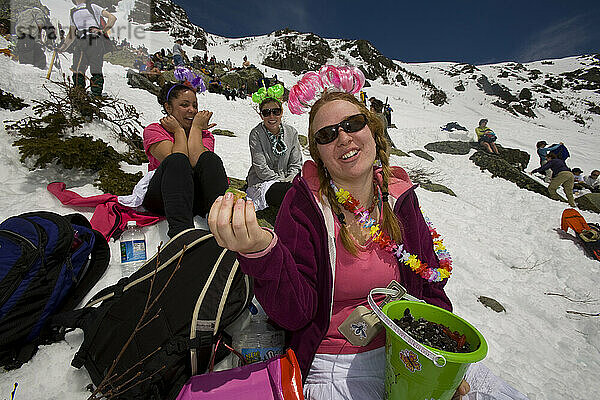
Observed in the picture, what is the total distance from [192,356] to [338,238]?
1078mm

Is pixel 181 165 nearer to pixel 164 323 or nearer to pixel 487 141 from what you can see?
pixel 164 323

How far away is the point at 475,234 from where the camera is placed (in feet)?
17.5

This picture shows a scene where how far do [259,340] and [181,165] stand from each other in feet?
5.67

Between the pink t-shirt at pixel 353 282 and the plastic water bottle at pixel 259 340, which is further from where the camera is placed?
the plastic water bottle at pixel 259 340

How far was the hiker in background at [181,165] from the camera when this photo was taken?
2.58 m

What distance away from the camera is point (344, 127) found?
1.73 metres

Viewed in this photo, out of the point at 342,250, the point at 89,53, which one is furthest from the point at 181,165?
the point at 89,53

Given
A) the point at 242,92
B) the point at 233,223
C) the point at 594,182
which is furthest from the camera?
the point at 242,92

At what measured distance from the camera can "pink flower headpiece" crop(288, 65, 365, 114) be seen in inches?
82.4

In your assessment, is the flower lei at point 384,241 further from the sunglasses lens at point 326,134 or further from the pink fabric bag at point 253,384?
the pink fabric bag at point 253,384

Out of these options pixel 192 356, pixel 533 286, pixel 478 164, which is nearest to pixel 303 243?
pixel 192 356

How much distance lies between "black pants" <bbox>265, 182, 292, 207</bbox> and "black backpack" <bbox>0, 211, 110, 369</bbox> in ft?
6.32

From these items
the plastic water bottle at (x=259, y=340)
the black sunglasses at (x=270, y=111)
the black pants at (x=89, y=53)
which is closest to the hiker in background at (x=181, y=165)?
the black sunglasses at (x=270, y=111)

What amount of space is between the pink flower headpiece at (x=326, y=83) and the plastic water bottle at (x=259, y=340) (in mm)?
1662
